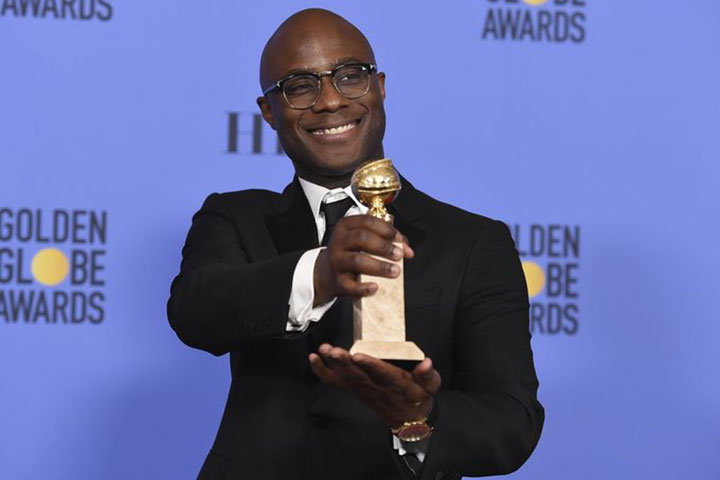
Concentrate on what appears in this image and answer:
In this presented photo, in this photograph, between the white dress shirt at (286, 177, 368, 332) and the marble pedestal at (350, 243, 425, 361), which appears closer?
the marble pedestal at (350, 243, 425, 361)

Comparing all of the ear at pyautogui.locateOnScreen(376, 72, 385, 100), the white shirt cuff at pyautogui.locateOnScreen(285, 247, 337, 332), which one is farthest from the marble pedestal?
the ear at pyautogui.locateOnScreen(376, 72, 385, 100)

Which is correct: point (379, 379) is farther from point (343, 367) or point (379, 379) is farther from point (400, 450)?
point (400, 450)

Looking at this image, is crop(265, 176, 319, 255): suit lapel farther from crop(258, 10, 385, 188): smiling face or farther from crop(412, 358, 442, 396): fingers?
crop(412, 358, 442, 396): fingers

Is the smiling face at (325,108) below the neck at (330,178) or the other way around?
the other way around

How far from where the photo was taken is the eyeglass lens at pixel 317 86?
1.52 meters

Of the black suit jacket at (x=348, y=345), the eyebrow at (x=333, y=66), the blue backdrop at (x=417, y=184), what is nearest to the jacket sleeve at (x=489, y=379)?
the black suit jacket at (x=348, y=345)

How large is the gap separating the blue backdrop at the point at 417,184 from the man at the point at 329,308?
826 mm

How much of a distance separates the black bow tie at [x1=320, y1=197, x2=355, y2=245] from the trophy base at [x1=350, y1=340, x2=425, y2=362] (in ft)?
1.09

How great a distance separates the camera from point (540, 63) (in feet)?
8.33

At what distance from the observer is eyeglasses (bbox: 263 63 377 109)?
152 centimetres

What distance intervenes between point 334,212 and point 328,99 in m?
0.13

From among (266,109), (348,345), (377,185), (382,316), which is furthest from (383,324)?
(266,109)

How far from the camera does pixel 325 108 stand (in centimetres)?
151

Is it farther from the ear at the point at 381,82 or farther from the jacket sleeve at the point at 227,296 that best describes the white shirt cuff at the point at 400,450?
the ear at the point at 381,82
